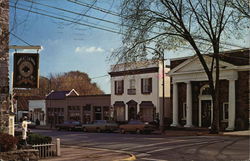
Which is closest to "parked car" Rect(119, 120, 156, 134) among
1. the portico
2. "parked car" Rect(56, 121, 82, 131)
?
the portico

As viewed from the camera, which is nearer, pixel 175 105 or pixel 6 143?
pixel 6 143

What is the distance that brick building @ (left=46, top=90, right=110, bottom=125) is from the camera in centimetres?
5122

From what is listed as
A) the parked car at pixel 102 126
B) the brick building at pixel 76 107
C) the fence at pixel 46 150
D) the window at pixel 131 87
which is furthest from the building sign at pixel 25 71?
the brick building at pixel 76 107

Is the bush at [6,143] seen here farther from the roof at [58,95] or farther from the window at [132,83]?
the roof at [58,95]

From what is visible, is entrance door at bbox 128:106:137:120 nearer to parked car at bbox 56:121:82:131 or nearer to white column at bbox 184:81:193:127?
parked car at bbox 56:121:82:131

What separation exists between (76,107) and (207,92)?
2561cm

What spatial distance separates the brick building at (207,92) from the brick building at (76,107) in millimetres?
13396

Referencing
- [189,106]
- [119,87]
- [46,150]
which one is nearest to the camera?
[46,150]

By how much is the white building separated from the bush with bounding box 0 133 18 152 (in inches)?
1068

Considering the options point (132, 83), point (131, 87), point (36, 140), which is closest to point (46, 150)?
point (36, 140)

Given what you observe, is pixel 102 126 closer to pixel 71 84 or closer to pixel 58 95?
pixel 58 95

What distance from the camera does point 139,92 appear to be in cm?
4441

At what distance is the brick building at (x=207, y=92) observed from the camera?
3325 cm

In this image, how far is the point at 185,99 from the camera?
129 feet
